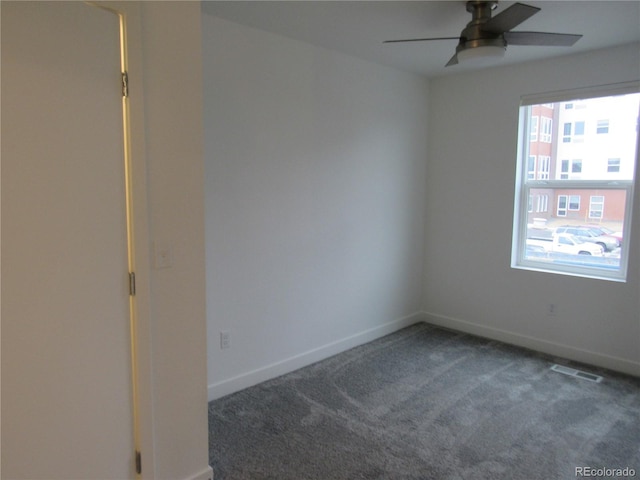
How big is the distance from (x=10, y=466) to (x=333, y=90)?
→ 10.3ft

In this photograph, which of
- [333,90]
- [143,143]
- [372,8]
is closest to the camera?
[143,143]

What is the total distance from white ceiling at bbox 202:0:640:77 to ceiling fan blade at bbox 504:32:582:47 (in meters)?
0.22

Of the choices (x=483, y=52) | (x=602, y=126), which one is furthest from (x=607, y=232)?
(x=483, y=52)

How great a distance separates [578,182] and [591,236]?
0.48 metres

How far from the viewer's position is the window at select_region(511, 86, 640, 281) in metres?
3.52

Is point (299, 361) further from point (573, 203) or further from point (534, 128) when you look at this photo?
point (534, 128)

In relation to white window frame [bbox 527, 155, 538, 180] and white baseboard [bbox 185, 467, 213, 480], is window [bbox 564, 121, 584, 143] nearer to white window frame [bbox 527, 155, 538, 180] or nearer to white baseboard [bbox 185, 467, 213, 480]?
white window frame [bbox 527, 155, 538, 180]

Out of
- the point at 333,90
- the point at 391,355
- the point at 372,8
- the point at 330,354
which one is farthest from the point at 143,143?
the point at 391,355

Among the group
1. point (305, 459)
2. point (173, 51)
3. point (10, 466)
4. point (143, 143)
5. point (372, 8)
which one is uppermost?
point (372, 8)

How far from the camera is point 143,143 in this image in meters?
1.80

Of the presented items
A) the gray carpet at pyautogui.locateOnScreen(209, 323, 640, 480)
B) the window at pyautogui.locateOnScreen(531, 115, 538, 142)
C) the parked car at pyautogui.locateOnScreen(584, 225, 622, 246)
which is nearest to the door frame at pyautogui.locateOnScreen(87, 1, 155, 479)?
the gray carpet at pyautogui.locateOnScreen(209, 323, 640, 480)

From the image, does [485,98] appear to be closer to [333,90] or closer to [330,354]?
[333,90]

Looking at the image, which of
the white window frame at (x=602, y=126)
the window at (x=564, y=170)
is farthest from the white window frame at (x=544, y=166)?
the white window frame at (x=602, y=126)

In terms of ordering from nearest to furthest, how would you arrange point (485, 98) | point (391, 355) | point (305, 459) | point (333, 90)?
point (305, 459), point (333, 90), point (391, 355), point (485, 98)
